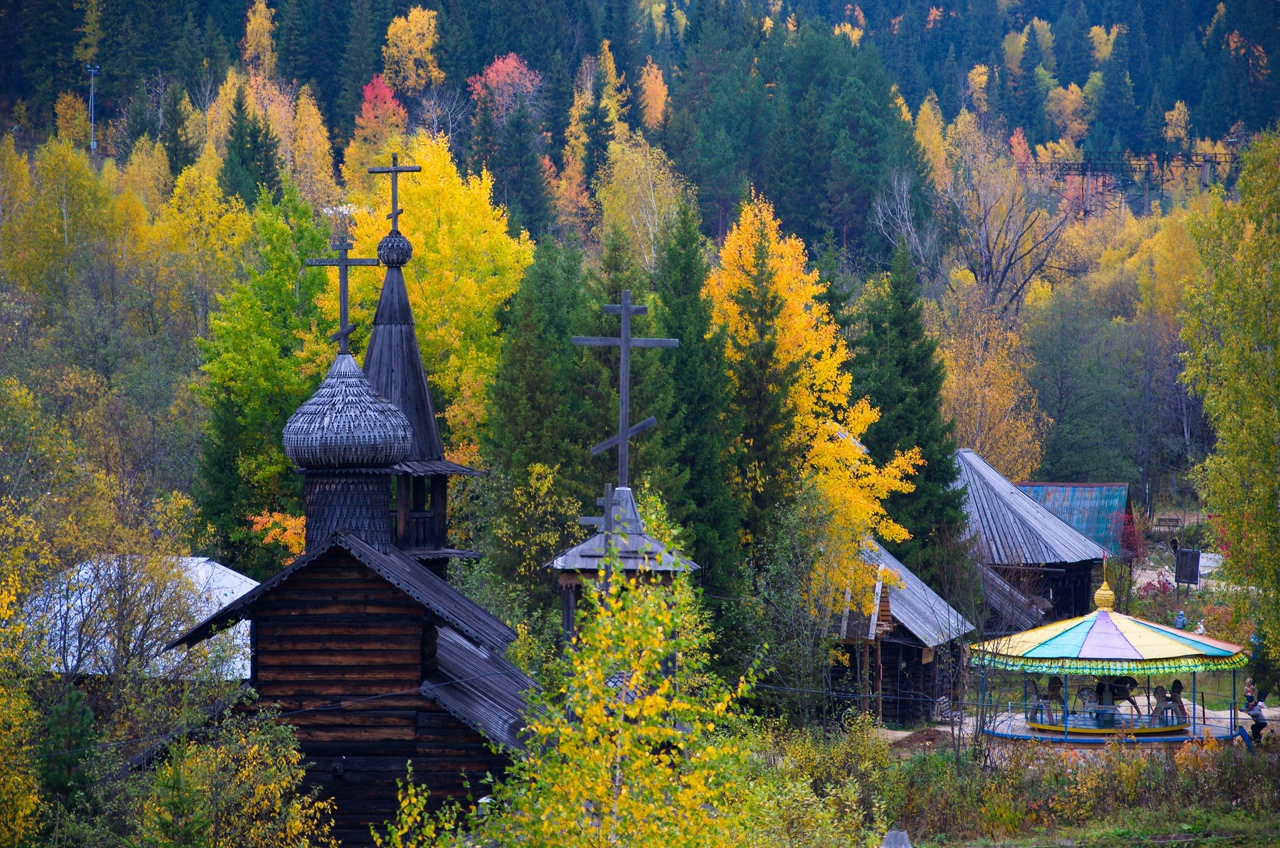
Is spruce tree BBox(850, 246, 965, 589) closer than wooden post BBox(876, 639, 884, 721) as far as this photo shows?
No

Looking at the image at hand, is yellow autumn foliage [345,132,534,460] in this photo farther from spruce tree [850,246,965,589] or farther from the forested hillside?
spruce tree [850,246,965,589]

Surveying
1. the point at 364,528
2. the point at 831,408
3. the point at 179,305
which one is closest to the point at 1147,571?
the point at 831,408

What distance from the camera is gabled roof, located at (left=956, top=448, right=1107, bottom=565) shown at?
46.6 m

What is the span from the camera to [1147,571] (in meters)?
58.2

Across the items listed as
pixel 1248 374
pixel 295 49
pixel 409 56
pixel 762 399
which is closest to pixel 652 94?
pixel 409 56

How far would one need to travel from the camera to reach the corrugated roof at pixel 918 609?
37.0m

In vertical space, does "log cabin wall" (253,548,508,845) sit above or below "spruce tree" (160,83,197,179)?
below

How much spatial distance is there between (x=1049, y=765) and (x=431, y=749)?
1128 cm

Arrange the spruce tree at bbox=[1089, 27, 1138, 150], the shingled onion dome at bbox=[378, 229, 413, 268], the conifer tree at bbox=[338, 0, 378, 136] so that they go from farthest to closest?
the spruce tree at bbox=[1089, 27, 1138, 150] < the conifer tree at bbox=[338, 0, 378, 136] < the shingled onion dome at bbox=[378, 229, 413, 268]

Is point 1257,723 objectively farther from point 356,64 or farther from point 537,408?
point 356,64

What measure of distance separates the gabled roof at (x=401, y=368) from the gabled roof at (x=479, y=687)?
3.45 metres

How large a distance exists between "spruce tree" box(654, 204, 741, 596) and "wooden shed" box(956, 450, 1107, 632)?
1136 centimetres

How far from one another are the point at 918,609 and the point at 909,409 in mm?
7340

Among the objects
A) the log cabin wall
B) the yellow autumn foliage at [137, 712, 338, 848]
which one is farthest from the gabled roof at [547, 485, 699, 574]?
the log cabin wall
